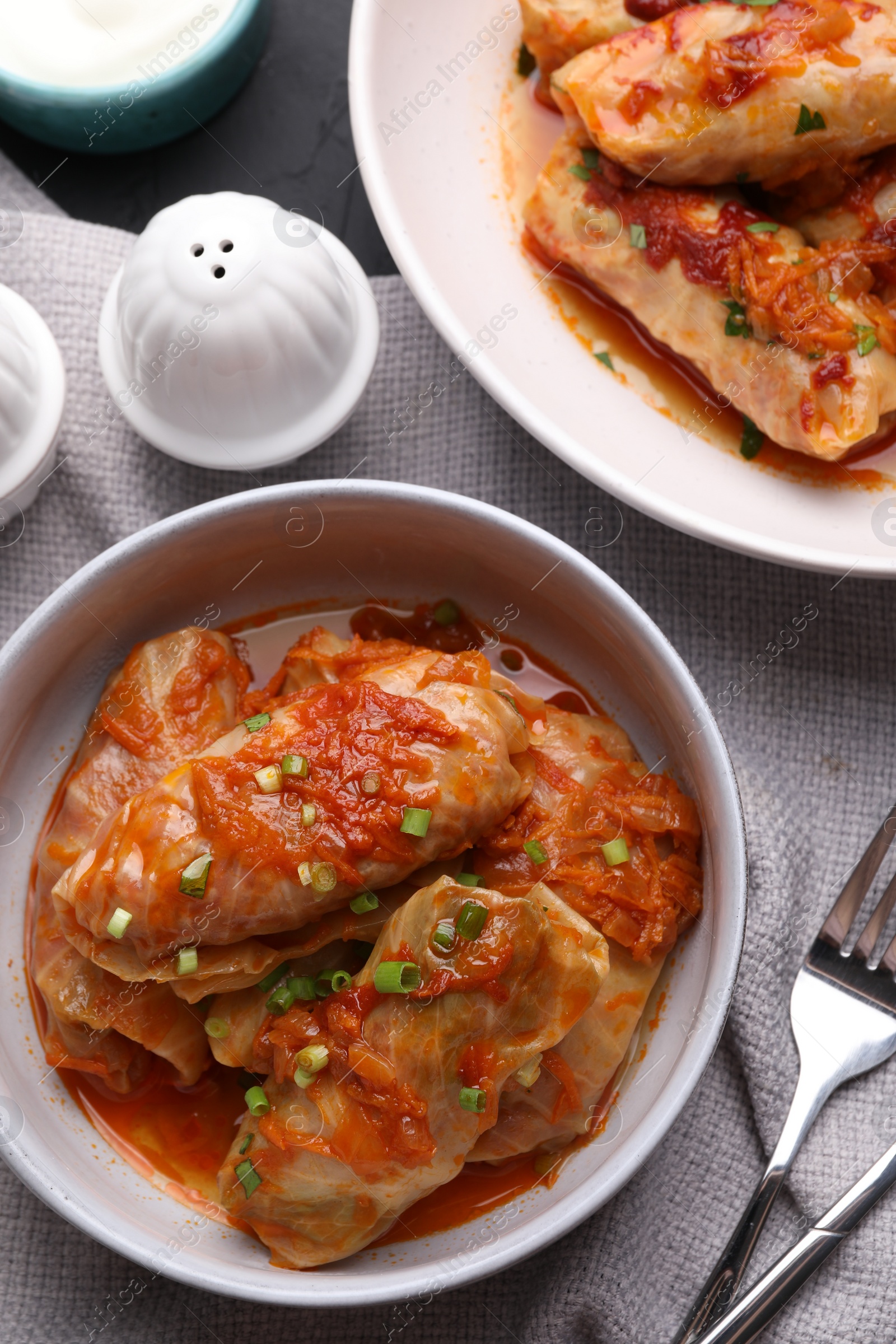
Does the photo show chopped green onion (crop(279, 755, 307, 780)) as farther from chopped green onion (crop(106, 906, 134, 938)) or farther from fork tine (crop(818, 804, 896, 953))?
fork tine (crop(818, 804, 896, 953))

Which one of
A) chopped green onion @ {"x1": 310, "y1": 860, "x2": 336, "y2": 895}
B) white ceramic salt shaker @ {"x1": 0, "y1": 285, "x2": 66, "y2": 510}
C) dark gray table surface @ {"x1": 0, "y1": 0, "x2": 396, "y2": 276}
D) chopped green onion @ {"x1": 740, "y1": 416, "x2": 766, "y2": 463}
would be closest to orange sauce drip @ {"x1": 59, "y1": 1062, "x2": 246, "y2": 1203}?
chopped green onion @ {"x1": 310, "y1": 860, "x2": 336, "y2": 895}

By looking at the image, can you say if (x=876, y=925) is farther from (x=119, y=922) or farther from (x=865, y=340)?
(x=119, y=922)

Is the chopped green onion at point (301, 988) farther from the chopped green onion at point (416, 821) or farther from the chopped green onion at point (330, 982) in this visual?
the chopped green onion at point (416, 821)

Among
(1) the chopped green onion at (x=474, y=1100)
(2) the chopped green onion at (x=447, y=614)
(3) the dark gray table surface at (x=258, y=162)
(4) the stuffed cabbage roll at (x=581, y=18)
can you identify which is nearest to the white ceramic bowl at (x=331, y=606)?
(2) the chopped green onion at (x=447, y=614)

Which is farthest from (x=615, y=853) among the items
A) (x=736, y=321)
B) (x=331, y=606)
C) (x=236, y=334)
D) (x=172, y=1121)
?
(x=236, y=334)

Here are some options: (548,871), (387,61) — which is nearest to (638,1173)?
(548,871)

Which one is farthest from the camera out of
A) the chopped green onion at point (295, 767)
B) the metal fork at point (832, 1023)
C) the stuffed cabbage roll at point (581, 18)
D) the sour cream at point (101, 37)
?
the sour cream at point (101, 37)
